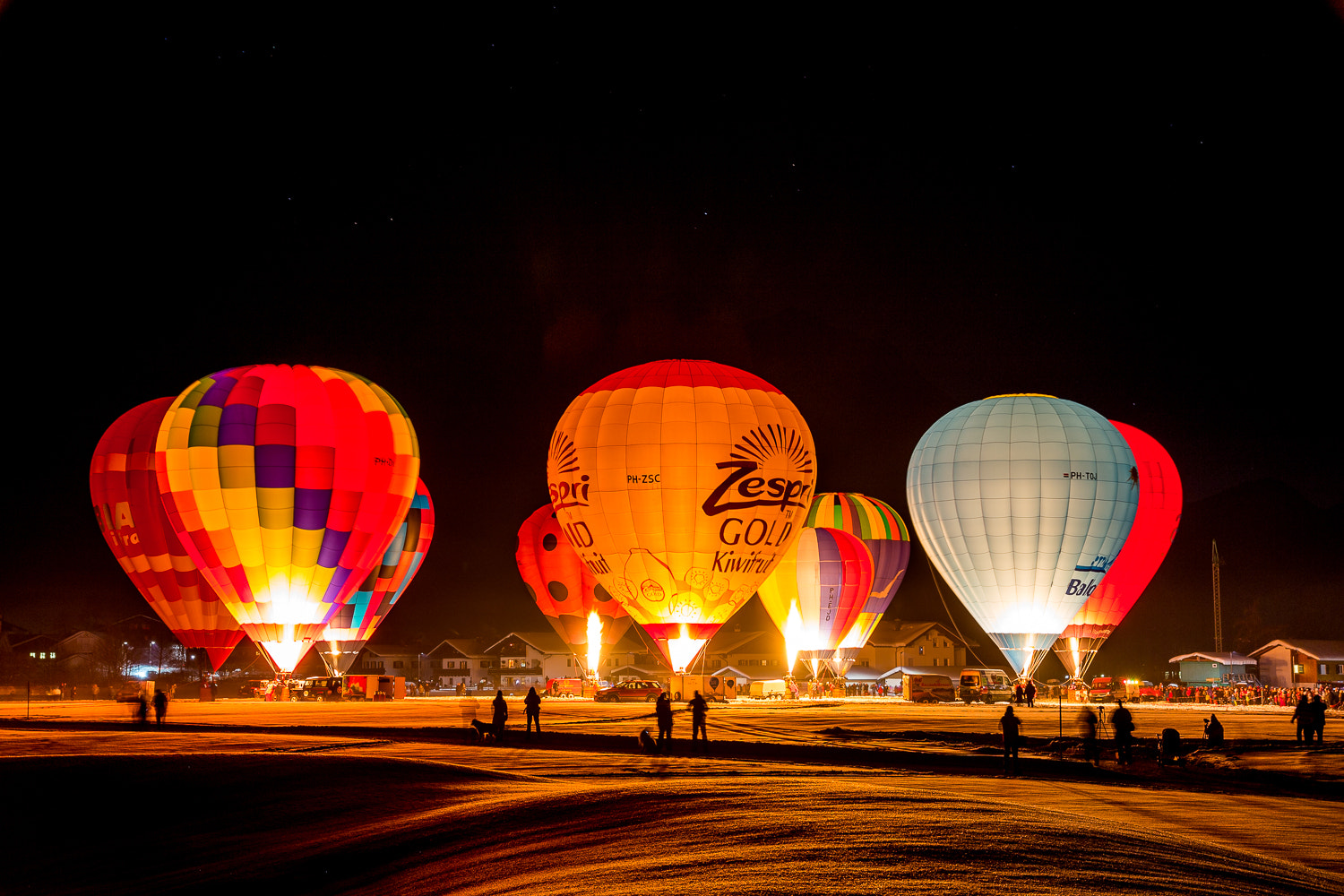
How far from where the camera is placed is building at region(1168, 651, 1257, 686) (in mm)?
90438

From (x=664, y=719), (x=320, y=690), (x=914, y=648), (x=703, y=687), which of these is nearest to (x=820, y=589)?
(x=703, y=687)

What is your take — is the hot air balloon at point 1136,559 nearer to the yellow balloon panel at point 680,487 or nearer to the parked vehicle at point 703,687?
the parked vehicle at point 703,687

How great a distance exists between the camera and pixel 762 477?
40875mm

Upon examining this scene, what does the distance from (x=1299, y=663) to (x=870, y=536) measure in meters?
36.4

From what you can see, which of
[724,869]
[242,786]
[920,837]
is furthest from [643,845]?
[242,786]

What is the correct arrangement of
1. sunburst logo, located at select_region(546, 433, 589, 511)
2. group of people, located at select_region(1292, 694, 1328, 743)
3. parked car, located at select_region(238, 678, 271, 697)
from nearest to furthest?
group of people, located at select_region(1292, 694, 1328, 743)
sunburst logo, located at select_region(546, 433, 589, 511)
parked car, located at select_region(238, 678, 271, 697)

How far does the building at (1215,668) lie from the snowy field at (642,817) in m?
67.2

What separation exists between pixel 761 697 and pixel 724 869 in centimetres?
4863

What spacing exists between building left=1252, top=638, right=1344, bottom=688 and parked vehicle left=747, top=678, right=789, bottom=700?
38.9 metres

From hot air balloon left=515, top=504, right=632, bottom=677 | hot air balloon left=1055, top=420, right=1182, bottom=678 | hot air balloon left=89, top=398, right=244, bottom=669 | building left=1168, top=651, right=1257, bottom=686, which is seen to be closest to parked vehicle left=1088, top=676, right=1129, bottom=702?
hot air balloon left=1055, top=420, right=1182, bottom=678

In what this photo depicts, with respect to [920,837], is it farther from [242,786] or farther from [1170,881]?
[242,786]

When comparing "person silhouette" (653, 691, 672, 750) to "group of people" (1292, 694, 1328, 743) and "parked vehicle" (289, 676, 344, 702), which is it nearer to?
"group of people" (1292, 694, 1328, 743)

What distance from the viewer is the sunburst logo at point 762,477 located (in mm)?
40250

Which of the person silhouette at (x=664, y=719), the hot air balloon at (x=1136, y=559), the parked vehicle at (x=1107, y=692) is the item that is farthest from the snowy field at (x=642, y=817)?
the parked vehicle at (x=1107, y=692)
